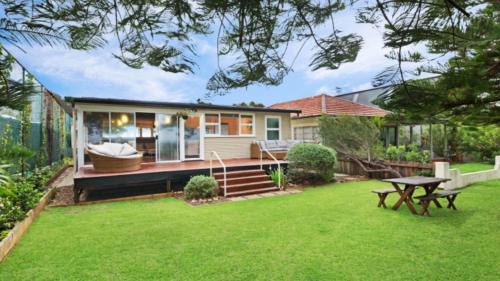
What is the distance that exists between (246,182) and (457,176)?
640cm

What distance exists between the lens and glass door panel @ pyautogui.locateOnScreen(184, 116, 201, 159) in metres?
11.5

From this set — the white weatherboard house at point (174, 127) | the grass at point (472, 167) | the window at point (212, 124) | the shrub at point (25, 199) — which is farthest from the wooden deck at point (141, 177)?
the grass at point (472, 167)

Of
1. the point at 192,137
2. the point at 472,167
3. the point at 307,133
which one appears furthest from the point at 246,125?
the point at 472,167

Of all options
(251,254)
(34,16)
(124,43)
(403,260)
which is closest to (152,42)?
(124,43)

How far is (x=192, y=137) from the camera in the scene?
38.4ft

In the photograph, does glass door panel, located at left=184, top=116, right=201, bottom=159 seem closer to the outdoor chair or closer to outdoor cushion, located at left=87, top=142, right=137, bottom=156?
outdoor cushion, located at left=87, top=142, right=137, bottom=156

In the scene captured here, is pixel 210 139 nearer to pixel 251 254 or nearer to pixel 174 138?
pixel 174 138

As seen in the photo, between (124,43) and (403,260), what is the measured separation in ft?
12.7

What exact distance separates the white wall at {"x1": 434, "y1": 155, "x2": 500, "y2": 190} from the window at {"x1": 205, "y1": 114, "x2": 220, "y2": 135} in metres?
8.31

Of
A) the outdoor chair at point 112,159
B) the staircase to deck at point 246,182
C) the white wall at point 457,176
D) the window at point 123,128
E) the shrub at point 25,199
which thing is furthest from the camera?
the window at point 123,128

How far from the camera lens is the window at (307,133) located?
1368cm

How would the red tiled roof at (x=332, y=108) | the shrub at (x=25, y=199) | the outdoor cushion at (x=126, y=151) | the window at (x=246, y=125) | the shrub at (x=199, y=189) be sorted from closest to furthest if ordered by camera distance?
1. the shrub at (x=25, y=199)
2. the shrub at (x=199, y=189)
3. the outdoor cushion at (x=126, y=151)
4. the window at (x=246, y=125)
5. the red tiled roof at (x=332, y=108)

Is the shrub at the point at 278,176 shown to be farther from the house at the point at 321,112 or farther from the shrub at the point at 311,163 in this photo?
the house at the point at 321,112

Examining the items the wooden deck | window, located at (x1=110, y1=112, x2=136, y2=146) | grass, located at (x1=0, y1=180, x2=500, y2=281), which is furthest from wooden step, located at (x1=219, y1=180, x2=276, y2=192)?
window, located at (x1=110, y1=112, x2=136, y2=146)
